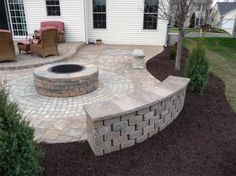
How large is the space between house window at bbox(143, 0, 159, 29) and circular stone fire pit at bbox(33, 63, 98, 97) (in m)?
6.73

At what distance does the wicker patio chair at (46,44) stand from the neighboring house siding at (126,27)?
3.84 m

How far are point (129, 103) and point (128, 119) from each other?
0.27 m

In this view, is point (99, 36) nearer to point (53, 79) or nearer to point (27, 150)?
point (53, 79)

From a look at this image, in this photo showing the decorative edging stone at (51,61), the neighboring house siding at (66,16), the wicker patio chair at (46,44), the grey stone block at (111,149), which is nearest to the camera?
the grey stone block at (111,149)

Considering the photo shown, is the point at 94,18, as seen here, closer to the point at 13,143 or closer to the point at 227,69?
the point at 227,69

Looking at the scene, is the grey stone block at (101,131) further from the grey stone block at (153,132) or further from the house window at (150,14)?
the house window at (150,14)

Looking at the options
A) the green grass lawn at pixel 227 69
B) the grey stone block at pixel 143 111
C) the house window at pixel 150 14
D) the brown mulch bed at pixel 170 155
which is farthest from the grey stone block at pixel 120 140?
the house window at pixel 150 14

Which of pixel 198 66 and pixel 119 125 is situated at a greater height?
pixel 198 66

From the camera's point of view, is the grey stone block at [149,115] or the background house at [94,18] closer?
the grey stone block at [149,115]

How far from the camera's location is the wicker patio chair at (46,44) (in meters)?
7.46

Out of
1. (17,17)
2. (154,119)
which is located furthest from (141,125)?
(17,17)

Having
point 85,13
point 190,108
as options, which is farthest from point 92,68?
point 85,13

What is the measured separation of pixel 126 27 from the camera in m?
11.2

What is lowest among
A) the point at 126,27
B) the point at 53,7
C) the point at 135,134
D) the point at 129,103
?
the point at 135,134
